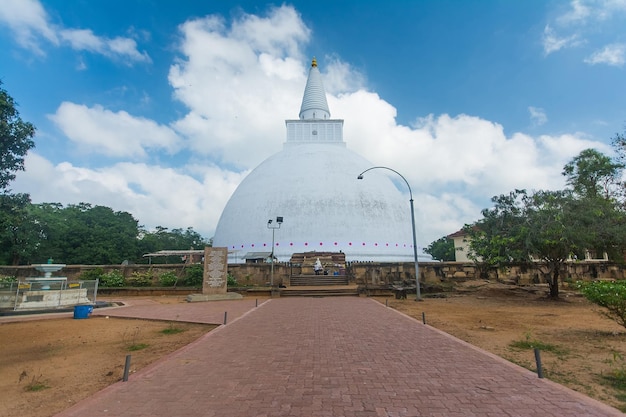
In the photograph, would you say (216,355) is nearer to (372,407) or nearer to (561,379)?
(372,407)

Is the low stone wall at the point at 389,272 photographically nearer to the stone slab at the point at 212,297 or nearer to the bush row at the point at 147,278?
the bush row at the point at 147,278

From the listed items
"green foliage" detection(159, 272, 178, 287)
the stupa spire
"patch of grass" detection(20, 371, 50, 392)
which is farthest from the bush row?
the stupa spire

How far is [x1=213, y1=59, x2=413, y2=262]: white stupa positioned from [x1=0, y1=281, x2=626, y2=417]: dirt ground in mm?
13204

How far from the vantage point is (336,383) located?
457 cm

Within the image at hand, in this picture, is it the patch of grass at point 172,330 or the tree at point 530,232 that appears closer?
the patch of grass at point 172,330

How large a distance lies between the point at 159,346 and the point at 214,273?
997 cm

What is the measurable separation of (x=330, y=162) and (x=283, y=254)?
9886 mm

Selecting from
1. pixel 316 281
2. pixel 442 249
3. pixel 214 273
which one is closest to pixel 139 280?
pixel 214 273

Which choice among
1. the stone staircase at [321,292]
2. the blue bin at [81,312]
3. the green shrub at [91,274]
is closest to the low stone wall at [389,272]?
the green shrub at [91,274]

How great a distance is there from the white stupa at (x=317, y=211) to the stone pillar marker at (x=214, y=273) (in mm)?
8493

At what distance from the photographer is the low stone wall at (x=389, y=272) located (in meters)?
20.0

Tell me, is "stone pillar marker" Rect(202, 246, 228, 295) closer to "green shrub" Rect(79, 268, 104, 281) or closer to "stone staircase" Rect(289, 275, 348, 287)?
"stone staircase" Rect(289, 275, 348, 287)

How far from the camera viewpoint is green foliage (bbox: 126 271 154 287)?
19.9 metres

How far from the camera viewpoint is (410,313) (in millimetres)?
11516
